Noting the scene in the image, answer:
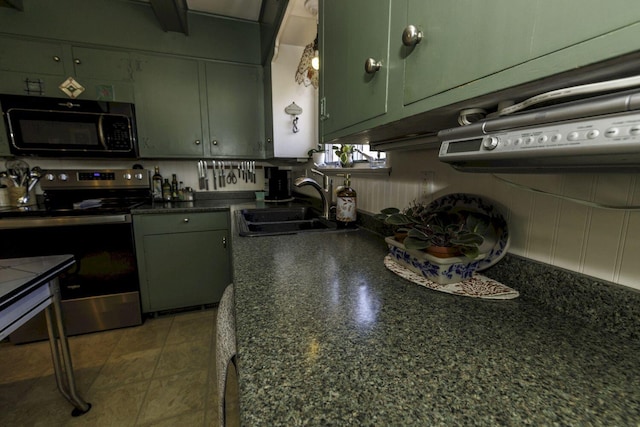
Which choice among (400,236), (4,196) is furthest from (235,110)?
(400,236)

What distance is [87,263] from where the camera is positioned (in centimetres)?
180

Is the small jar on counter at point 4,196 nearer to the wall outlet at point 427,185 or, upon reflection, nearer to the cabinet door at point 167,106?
the cabinet door at point 167,106

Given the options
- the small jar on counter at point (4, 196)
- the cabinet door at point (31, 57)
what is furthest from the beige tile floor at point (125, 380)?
the cabinet door at point (31, 57)

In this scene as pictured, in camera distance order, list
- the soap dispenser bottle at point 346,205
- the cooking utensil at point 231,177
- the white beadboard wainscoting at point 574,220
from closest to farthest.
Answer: the white beadboard wainscoting at point 574,220, the soap dispenser bottle at point 346,205, the cooking utensil at point 231,177

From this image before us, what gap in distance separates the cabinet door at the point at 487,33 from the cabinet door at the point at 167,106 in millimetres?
2216

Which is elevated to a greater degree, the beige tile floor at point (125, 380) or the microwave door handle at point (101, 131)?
the microwave door handle at point (101, 131)

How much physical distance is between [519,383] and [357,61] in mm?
800

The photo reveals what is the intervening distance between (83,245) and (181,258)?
60 centimetres

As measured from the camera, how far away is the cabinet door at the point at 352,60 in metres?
0.64

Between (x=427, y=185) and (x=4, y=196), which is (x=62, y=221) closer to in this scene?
(x=4, y=196)

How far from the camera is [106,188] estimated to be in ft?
7.03

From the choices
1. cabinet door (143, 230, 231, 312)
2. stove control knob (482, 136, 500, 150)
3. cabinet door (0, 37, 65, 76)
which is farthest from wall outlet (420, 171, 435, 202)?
cabinet door (0, 37, 65, 76)

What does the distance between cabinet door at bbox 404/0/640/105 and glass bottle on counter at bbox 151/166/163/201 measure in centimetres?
250

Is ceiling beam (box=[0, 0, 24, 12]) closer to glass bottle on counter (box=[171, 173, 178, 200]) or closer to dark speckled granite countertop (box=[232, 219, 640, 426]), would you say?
glass bottle on counter (box=[171, 173, 178, 200])
